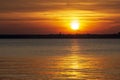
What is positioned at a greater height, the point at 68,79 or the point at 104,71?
the point at 104,71

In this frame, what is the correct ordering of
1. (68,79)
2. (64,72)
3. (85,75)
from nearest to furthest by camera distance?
(68,79) → (85,75) → (64,72)

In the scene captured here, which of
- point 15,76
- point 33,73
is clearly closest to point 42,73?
point 33,73

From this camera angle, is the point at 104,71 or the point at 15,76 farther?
the point at 104,71

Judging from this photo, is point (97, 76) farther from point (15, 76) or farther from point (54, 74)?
point (15, 76)

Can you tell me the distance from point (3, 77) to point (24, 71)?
3.76 metres

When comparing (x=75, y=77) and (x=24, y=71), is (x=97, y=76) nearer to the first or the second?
(x=75, y=77)

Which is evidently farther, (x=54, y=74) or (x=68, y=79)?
(x=54, y=74)

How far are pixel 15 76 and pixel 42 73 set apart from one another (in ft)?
8.27

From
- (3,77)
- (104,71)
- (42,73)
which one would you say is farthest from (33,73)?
(104,71)

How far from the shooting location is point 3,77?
1063 inches

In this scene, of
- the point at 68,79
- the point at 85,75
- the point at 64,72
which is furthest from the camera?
the point at 64,72

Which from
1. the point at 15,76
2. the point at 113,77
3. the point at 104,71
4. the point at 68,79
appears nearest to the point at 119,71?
the point at 104,71

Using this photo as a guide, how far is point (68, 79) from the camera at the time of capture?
2614 centimetres

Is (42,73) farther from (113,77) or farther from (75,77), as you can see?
(113,77)
